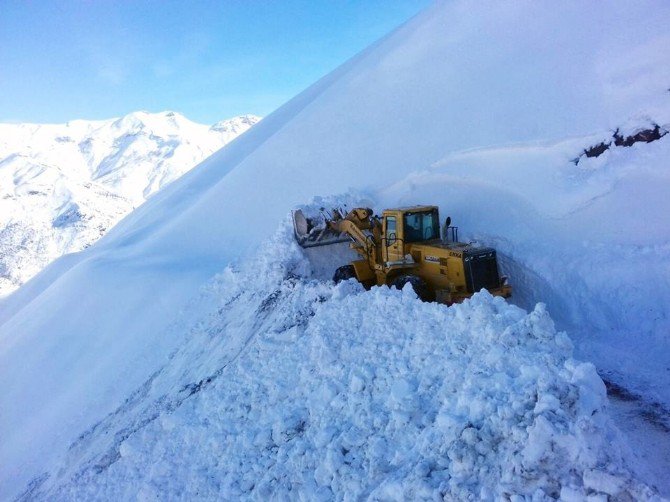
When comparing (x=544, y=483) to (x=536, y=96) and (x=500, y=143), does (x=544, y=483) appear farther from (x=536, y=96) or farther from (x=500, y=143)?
A: (x=536, y=96)

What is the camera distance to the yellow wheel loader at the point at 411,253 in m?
7.86

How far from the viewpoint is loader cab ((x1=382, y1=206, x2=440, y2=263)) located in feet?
28.3

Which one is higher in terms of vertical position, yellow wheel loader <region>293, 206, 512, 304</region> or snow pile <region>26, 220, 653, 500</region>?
yellow wheel loader <region>293, 206, 512, 304</region>

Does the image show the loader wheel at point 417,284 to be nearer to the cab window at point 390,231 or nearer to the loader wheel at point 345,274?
the cab window at point 390,231

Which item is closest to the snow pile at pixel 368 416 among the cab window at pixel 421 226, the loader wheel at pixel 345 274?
the loader wheel at pixel 345 274

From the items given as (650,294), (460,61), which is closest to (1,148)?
(460,61)

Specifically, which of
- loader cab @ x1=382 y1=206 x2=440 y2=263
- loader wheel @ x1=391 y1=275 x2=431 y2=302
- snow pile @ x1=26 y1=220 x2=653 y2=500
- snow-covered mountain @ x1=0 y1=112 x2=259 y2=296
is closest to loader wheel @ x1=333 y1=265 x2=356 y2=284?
loader cab @ x1=382 y1=206 x2=440 y2=263

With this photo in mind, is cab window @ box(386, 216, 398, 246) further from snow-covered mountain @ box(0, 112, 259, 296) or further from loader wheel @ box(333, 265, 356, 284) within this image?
snow-covered mountain @ box(0, 112, 259, 296)

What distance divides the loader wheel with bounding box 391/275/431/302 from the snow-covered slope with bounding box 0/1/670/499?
4.52ft

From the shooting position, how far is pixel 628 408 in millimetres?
5352

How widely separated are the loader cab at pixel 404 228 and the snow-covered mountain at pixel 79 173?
61067 millimetres

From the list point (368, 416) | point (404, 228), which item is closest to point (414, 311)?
point (368, 416)

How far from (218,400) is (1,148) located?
168 metres

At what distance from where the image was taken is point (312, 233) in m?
10.5
